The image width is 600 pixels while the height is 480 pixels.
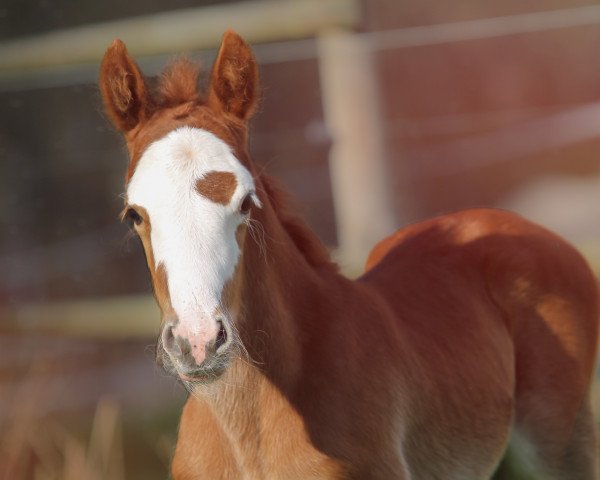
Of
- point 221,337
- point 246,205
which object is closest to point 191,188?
point 246,205

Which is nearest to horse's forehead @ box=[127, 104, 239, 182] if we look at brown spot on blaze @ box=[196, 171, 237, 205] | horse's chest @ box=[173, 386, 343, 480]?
brown spot on blaze @ box=[196, 171, 237, 205]

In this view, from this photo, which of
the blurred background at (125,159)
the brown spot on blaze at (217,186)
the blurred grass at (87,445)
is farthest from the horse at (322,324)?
the blurred grass at (87,445)

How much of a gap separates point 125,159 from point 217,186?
3105mm

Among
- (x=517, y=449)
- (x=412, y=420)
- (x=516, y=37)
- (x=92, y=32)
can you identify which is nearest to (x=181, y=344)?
(x=412, y=420)

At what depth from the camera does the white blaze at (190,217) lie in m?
2.44

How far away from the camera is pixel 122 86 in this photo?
2838 millimetres

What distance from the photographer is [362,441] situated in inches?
110

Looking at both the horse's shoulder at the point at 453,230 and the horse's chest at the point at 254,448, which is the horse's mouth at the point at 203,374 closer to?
the horse's chest at the point at 254,448

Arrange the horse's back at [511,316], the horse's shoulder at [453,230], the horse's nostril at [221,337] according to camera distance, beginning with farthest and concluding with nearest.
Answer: the horse's shoulder at [453,230] → the horse's back at [511,316] → the horse's nostril at [221,337]

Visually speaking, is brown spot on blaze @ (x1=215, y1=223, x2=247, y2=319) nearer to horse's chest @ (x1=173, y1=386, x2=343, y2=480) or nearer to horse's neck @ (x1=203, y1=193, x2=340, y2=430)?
horse's neck @ (x1=203, y1=193, x2=340, y2=430)

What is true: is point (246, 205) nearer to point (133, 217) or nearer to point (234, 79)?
point (133, 217)

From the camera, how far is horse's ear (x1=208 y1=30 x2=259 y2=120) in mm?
2850

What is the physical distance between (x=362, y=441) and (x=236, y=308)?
Answer: 0.44 metres

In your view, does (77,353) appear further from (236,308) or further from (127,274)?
(236,308)
